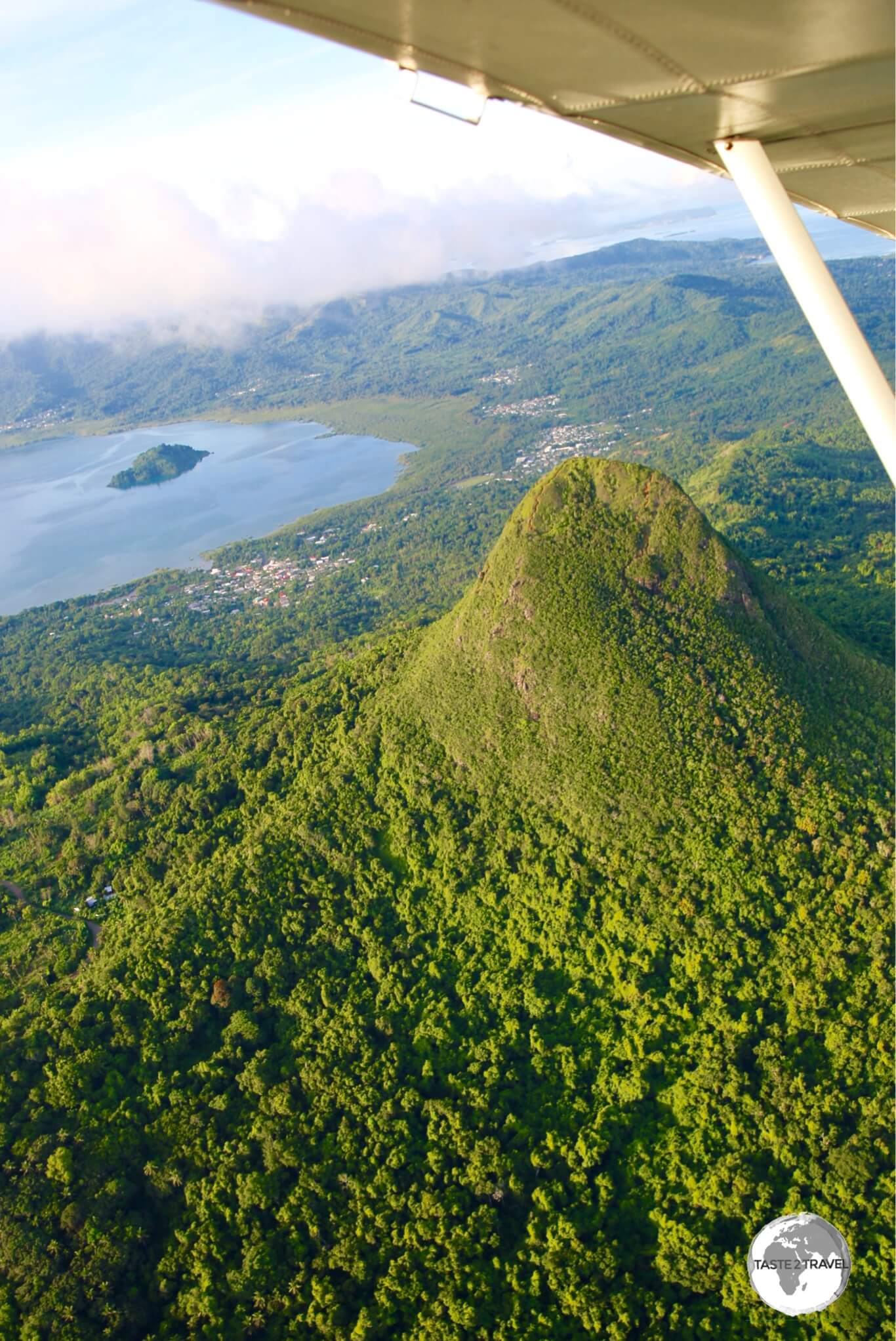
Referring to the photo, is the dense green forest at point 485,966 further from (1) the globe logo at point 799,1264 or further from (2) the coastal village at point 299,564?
(2) the coastal village at point 299,564

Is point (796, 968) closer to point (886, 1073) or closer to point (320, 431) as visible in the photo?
point (886, 1073)

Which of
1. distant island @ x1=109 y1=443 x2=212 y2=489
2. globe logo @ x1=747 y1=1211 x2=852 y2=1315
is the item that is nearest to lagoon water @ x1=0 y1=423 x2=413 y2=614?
distant island @ x1=109 y1=443 x2=212 y2=489

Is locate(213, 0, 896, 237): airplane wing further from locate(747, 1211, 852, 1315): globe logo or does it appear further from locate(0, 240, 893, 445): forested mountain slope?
locate(0, 240, 893, 445): forested mountain slope

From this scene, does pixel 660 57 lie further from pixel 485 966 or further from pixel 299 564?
pixel 299 564

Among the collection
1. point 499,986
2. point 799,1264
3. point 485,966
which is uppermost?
point 485,966

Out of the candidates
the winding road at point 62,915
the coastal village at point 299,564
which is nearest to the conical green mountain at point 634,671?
the winding road at point 62,915

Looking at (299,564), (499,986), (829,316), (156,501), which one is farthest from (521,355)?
(829,316)
